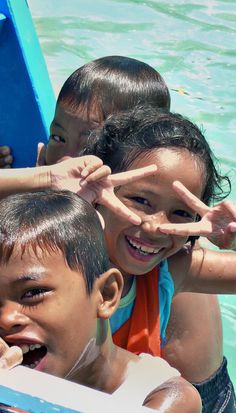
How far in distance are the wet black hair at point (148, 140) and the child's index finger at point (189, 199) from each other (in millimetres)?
167

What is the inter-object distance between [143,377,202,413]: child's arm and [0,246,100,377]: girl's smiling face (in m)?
0.24

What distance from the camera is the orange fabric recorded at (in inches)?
90.2

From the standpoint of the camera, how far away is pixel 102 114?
8.92 feet

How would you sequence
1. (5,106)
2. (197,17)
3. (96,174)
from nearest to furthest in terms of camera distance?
1. (96,174)
2. (5,106)
3. (197,17)

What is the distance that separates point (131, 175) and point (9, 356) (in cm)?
69

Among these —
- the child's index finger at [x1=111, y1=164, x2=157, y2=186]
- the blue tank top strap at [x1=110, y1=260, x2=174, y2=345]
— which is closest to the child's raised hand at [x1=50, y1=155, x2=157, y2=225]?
the child's index finger at [x1=111, y1=164, x2=157, y2=186]

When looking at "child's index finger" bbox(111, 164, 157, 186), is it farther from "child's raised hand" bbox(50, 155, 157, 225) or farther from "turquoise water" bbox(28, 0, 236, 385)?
"turquoise water" bbox(28, 0, 236, 385)

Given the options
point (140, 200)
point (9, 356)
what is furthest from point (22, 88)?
point (9, 356)

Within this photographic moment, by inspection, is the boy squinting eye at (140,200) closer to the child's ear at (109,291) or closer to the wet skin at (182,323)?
the child's ear at (109,291)

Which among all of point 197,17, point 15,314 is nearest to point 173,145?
point 15,314

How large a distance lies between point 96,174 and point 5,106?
1192 mm

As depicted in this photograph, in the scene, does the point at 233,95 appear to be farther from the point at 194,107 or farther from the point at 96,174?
the point at 96,174

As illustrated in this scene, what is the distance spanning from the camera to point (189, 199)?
2113 mm

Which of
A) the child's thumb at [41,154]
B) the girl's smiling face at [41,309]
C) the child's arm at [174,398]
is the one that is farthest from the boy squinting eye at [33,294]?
the child's thumb at [41,154]
